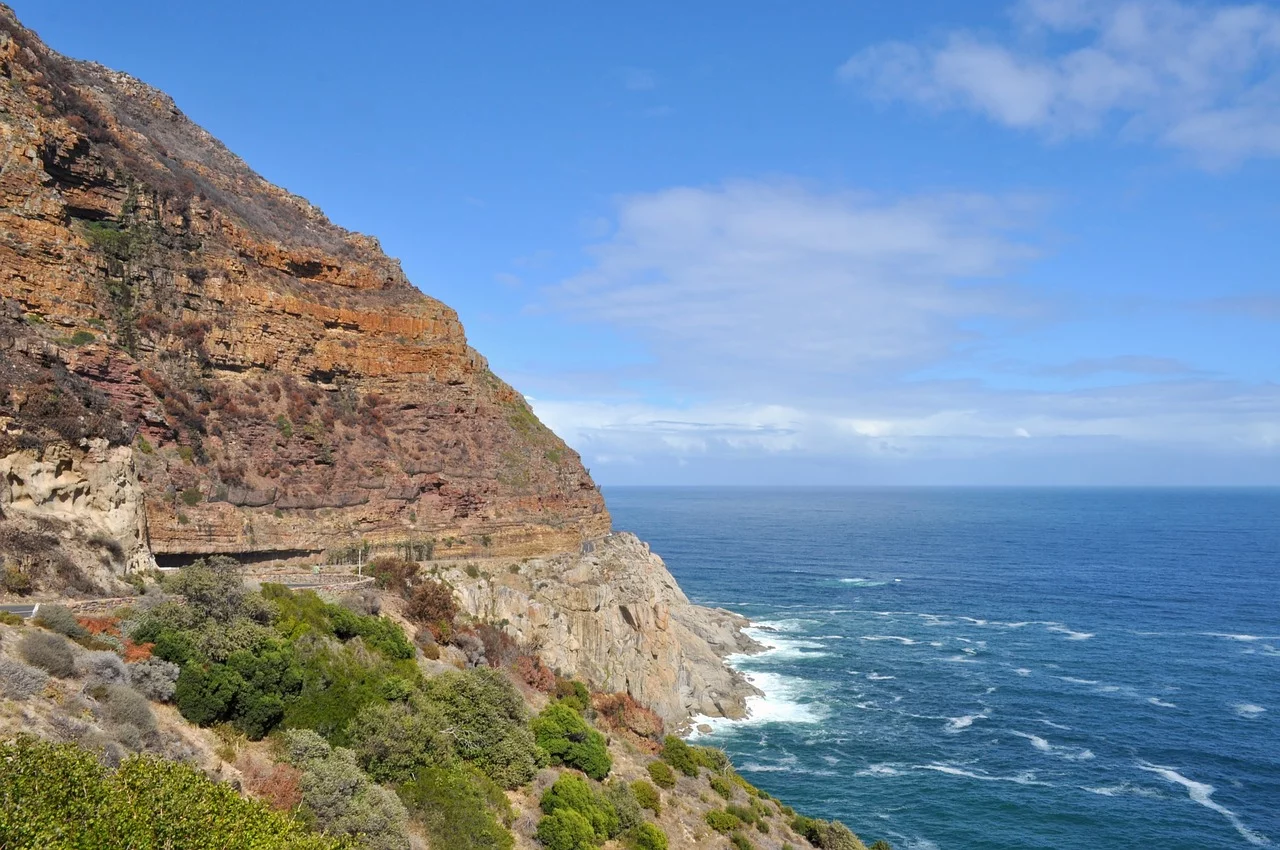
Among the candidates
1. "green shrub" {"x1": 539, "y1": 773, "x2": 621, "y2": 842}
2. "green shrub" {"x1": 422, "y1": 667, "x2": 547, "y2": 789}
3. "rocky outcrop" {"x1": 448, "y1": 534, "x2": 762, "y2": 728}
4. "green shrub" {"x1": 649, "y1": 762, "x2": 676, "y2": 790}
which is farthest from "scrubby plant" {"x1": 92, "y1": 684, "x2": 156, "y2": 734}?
"rocky outcrop" {"x1": 448, "y1": 534, "x2": 762, "y2": 728}

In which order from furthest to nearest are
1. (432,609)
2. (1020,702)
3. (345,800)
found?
(1020,702)
(432,609)
(345,800)

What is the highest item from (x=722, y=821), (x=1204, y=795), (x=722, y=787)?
→ (x=722, y=821)

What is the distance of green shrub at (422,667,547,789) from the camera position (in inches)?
983

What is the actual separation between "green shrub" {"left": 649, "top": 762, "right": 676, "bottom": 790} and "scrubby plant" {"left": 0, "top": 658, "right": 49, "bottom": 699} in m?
21.1

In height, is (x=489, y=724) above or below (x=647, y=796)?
above

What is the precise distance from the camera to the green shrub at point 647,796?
2755cm

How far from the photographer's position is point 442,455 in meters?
48.1

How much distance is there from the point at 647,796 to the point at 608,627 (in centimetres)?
1713

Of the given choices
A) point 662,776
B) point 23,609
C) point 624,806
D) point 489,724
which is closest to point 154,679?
point 23,609

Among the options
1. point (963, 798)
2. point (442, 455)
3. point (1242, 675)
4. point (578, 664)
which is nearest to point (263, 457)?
point (442, 455)

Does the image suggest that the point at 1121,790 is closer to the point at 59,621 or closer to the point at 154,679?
the point at 154,679

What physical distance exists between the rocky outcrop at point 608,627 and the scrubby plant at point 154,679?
19.4 metres

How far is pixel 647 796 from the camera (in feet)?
91.3

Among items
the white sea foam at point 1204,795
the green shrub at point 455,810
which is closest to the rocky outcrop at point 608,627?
the green shrub at point 455,810
